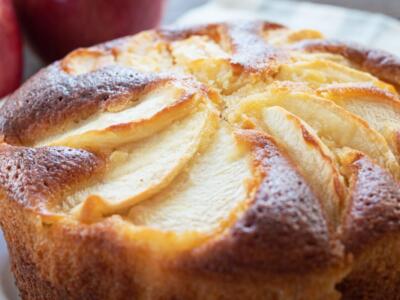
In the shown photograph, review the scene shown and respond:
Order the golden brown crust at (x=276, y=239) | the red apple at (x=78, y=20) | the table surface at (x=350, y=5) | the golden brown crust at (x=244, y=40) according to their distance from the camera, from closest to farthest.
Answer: the golden brown crust at (x=276, y=239)
the golden brown crust at (x=244, y=40)
the red apple at (x=78, y=20)
the table surface at (x=350, y=5)

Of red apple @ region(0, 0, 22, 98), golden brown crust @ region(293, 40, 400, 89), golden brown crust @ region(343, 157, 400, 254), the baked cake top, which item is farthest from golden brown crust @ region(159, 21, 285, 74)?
red apple @ region(0, 0, 22, 98)

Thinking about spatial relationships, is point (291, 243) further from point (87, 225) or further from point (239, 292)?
point (87, 225)

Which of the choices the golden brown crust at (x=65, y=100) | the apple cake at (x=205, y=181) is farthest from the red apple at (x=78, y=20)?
the golden brown crust at (x=65, y=100)

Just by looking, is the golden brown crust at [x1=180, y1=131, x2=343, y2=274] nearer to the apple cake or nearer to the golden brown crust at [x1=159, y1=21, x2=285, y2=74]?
the apple cake

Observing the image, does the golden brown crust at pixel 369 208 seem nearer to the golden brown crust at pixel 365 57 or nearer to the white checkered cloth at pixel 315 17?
the golden brown crust at pixel 365 57

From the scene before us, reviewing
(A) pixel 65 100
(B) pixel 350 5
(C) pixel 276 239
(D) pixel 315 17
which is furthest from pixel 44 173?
(B) pixel 350 5

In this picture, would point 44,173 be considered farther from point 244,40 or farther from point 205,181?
point 244,40
